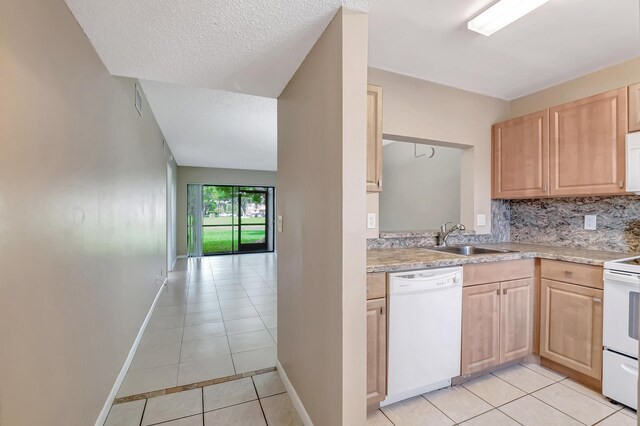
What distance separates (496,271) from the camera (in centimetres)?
207

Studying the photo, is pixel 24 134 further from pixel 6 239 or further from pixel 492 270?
pixel 492 270

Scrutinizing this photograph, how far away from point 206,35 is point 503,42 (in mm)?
1969

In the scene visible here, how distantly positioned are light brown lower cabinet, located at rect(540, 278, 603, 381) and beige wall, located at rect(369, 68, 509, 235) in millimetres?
881

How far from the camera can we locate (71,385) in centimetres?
131

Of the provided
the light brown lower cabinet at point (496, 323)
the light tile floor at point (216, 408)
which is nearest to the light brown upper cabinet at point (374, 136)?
the light brown lower cabinet at point (496, 323)

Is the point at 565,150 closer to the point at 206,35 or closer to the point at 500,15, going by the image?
the point at 500,15

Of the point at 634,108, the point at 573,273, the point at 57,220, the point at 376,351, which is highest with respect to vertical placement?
the point at 634,108

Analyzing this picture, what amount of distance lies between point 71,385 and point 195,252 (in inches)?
260

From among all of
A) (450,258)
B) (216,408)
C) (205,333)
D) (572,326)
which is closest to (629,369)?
(572,326)

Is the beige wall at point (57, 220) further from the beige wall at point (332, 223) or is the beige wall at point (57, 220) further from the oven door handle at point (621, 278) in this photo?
the oven door handle at point (621, 278)

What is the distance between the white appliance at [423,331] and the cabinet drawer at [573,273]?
A: 826 mm

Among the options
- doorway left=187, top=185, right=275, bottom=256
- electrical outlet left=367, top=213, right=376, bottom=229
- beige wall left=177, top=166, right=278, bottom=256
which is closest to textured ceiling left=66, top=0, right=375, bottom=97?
electrical outlet left=367, top=213, right=376, bottom=229

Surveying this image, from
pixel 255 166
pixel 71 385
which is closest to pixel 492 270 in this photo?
pixel 71 385

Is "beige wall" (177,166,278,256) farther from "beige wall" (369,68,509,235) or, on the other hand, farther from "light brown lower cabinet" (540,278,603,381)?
"light brown lower cabinet" (540,278,603,381)
